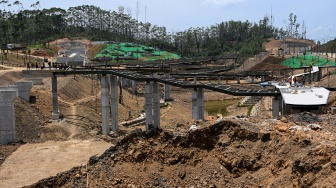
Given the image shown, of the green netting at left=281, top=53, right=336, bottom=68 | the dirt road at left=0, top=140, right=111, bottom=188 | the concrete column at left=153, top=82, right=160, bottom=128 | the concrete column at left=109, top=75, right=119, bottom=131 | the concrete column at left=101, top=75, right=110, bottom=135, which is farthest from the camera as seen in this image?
the green netting at left=281, top=53, right=336, bottom=68

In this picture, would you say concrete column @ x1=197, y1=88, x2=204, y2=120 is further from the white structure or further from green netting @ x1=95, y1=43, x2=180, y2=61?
green netting @ x1=95, y1=43, x2=180, y2=61

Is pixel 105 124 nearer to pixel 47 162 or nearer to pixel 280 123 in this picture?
pixel 47 162

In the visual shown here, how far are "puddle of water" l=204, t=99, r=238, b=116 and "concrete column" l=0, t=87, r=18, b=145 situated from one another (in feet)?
91.9

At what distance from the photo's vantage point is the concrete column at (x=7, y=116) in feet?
102

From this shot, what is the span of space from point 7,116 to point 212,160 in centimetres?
2039

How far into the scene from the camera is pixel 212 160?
671 inches

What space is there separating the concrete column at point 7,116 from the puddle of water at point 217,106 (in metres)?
28.0

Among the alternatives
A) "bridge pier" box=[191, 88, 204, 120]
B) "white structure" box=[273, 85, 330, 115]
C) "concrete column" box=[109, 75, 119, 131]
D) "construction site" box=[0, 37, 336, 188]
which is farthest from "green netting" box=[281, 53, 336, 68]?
"white structure" box=[273, 85, 330, 115]

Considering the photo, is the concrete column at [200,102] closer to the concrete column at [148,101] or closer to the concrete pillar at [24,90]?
the concrete column at [148,101]

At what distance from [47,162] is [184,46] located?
119 m

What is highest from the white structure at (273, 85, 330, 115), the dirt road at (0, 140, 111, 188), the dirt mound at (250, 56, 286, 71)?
the dirt mound at (250, 56, 286, 71)

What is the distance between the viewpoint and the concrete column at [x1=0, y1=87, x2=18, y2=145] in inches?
1220

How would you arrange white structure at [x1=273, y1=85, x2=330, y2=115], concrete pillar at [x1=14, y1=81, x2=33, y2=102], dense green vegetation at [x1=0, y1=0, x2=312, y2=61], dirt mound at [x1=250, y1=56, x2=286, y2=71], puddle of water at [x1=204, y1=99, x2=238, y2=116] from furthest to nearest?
dense green vegetation at [x1=0, y1=0, x2=312, y2=61]
dirt mound at [x1=250, y1=56, x2=286, y2=71]
puddle of water at [x1=204, y1=99, x2=238, y2=116]
concrete pillar at [x1=14, y1=81, x2=33, y2=102]
white structure at [x1=273, y1=85, x2=330, y2=115]

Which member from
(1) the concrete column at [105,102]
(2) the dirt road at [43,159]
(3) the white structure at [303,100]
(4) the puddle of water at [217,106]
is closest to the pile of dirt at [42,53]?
(4) the puddle of water at [217,106]
